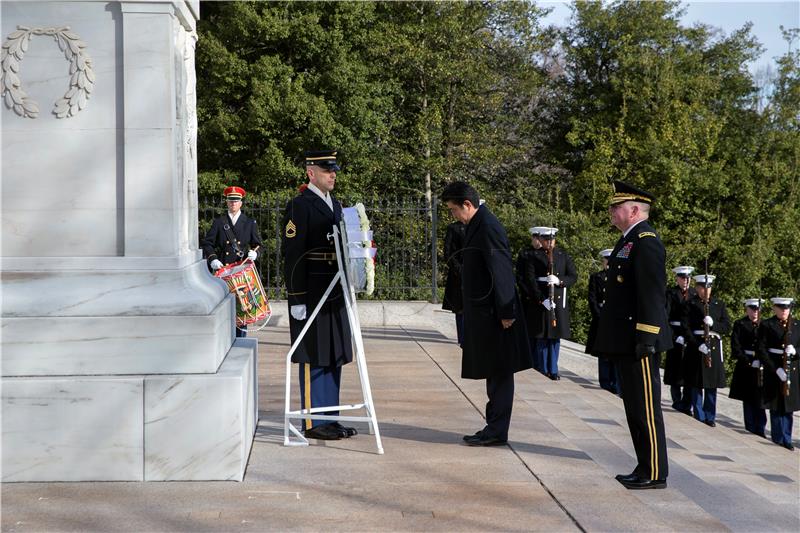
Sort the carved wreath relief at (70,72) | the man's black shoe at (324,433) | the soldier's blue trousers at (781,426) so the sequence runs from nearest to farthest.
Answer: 1. the carved wreath relief at (70,72)
2. the man's black shoe at (324,433)
3. the soldier's blue trousers at (781,426)

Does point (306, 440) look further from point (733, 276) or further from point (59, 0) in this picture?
point (733, 276)

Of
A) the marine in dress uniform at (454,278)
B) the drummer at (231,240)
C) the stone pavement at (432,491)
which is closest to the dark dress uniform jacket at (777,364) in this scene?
the marine in dress uniform at (454,278)

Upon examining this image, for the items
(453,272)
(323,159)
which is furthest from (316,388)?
(453,272)

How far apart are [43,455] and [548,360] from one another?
8069 millimetres

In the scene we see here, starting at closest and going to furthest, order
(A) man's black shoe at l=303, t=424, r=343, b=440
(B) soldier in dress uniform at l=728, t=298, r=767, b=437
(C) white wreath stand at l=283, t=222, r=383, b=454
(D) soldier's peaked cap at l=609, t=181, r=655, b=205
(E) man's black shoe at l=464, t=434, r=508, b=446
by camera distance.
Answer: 1. (D) soldier's peaked cap at l=609, t=181, r=655, b=205
2. (C) white wreath stand at l=283, t=222, r=383, b=454
3. (E) man's black shoe at l=464, t=434, r=508, b=446
4. (A) man's black shoe at l=303, t=424, r=343, b=440
5. (B) soldier in dress uniform at l=728, t=298, r=767, b=437

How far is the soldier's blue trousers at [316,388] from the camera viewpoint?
6700 mm

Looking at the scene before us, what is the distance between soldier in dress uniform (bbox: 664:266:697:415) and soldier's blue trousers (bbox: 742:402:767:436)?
0.89 metres

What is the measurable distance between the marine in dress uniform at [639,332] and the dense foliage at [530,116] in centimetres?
1770

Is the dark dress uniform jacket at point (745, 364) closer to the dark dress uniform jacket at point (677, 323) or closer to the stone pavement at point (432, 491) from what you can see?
the dark dress uniform jacket at point (677, 323)

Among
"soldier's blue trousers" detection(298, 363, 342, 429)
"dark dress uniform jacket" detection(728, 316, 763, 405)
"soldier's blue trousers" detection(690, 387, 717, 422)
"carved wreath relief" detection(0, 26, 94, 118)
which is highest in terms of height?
Result: "carved wreath relief" detection(0, 26, 94, 118)

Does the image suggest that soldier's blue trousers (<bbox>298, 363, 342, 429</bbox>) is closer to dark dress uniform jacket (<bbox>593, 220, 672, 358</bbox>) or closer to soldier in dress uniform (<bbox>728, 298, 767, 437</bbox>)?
dark dress uniform jacket (<bbox>593, 220, 672, 358</bbox>)

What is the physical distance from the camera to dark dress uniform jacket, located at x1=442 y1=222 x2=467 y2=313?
12.1 metres

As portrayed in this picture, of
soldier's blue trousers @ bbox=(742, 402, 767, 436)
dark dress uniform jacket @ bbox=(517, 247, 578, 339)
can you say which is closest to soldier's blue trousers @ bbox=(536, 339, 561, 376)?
dark dress uniform jacket @ bbox=(517, 247, 578, 339)

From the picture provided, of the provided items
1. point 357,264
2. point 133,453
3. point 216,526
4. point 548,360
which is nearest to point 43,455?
point 133,453
